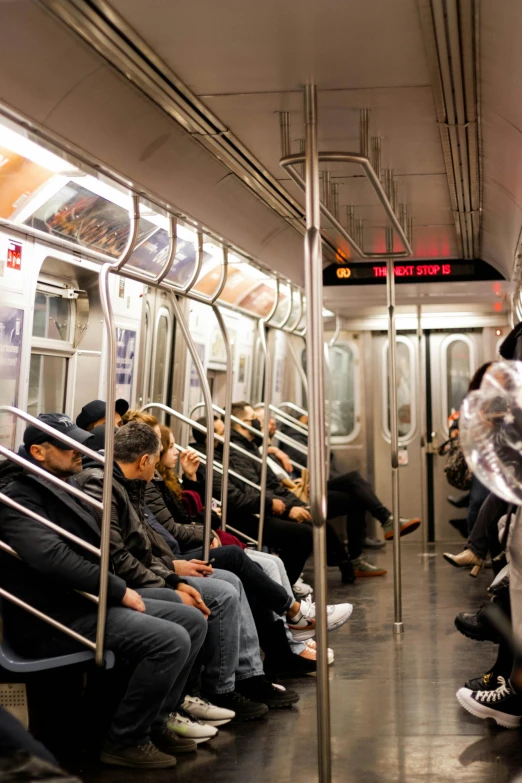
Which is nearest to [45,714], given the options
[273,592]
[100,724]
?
[100,724]

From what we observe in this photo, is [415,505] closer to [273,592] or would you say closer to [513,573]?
[273,592]

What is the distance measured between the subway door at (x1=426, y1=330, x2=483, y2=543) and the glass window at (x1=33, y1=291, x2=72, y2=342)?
5.77 meters

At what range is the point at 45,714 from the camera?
13.8 ft

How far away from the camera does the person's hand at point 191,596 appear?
14.7 feet

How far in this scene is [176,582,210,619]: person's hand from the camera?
448 centimetres

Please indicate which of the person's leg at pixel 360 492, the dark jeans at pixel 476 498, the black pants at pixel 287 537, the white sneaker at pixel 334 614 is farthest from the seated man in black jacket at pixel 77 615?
the person's leg at pixel 360 492

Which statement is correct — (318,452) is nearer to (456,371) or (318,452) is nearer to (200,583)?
(200,583)

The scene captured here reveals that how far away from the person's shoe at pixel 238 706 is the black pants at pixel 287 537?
254 cm

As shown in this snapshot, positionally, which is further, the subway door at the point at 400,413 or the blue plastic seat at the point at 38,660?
the subway door at the point at 400,413

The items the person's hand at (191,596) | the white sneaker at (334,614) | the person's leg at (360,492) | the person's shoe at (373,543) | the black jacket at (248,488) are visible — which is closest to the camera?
the person's hand at (191,596)

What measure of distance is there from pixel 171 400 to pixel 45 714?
3870mm

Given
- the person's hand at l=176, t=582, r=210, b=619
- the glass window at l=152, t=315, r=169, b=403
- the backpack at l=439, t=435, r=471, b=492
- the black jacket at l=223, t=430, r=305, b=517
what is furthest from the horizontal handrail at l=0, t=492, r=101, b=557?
the backpack at l=439, t=435, r=471, b=492

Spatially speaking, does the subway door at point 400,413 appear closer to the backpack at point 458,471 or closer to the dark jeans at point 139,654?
the backpack at point 458,471

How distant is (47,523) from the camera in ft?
12.6
